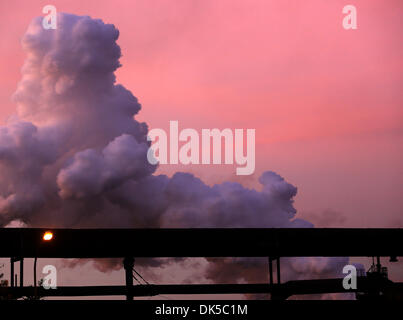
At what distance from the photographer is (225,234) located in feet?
86.2

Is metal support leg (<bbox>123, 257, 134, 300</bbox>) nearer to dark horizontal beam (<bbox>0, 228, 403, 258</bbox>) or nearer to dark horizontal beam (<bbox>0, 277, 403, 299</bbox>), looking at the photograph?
dark horizontal beam (<bbox>0, 277, 403, 299</bbox>)

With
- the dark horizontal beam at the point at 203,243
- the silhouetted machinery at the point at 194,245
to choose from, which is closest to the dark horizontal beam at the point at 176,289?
the silhouetted machinery at the point at 194,245

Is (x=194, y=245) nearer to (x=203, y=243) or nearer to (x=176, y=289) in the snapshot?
(x=203, y=243)

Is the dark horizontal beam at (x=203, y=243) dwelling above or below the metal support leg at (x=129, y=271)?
above

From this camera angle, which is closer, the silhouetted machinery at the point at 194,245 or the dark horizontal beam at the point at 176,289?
the silhouetted machinery at the point at 194,245

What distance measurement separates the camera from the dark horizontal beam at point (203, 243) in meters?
26.0

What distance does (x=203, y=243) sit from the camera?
86.1 ft

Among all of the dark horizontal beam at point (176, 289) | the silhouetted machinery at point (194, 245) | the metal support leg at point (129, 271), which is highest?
the silhouetted machinery at point (194, 245)

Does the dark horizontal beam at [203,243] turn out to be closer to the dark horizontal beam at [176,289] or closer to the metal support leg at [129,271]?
the metal support leg at [129,271]
